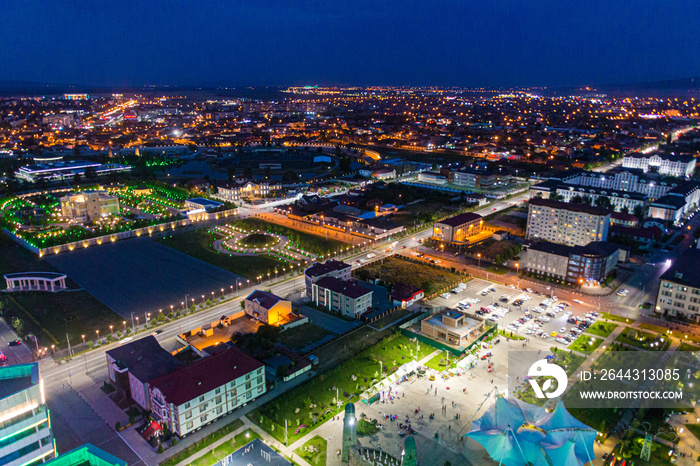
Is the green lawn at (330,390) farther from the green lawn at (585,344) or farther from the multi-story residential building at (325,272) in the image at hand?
the green lawn at (585,344)

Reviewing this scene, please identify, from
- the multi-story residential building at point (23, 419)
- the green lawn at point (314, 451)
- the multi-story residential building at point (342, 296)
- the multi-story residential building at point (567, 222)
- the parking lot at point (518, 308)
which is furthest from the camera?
the multi-story residential building at point (567, 222)

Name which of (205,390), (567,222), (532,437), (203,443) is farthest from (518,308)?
(203,443)

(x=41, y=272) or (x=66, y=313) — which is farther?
(x=41, y=272)

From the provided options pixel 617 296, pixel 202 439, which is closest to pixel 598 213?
pixel 617 296

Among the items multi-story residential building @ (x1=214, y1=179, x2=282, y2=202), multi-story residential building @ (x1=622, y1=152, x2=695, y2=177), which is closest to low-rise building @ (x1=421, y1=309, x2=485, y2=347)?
multi-story residential building @ (x1=214, y1=179, x2=282, y2=202)

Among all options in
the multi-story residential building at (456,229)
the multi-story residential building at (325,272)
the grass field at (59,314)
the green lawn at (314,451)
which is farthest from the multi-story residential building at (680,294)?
the grass field at (59,314)

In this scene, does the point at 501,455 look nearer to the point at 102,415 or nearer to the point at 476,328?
the point at 476,328

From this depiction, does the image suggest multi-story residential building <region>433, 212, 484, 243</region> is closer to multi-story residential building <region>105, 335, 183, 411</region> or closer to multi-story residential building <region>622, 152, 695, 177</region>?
multi-story residential building <region>105, 335, 183, 411</region>
